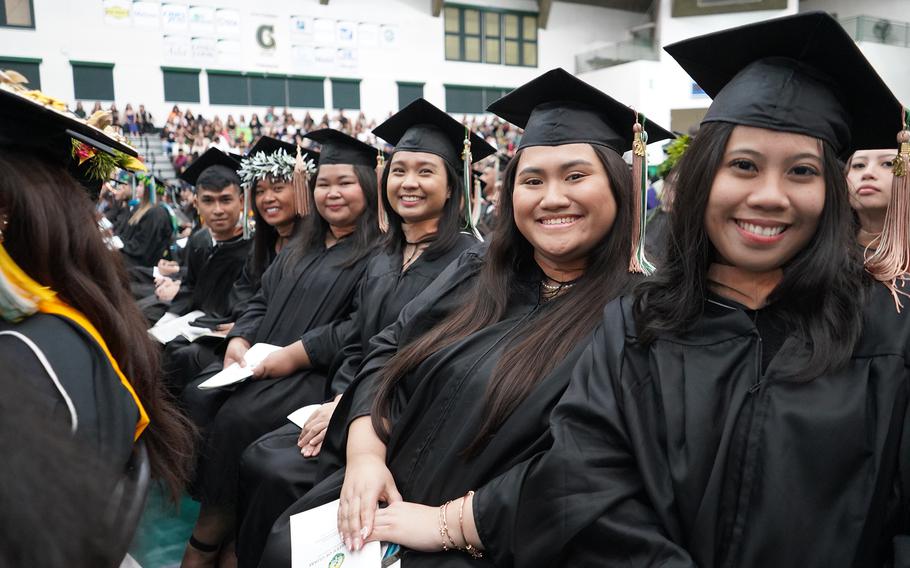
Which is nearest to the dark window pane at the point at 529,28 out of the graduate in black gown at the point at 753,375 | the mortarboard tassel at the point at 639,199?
the mortarboard tassel at the point at 639,199

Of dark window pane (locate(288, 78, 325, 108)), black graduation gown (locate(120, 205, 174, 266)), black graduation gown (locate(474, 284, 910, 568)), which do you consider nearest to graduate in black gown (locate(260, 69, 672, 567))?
black graduation gown (locate(474, 284, 910, 568))

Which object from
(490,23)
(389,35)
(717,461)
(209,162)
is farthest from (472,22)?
(717,461)

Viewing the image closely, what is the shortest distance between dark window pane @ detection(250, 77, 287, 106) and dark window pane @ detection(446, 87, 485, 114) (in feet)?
22.2

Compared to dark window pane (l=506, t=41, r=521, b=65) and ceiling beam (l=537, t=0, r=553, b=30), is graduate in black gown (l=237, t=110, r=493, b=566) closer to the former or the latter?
dark window pane (l=506, t=41, r=521, b=65)

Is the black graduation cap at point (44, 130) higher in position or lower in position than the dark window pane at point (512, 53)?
lower

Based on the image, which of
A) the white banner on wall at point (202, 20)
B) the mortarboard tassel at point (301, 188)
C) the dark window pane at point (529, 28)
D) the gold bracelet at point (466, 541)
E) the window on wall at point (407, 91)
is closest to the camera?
the gold bracelet at point (466, 541)

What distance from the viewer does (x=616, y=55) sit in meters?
25.2

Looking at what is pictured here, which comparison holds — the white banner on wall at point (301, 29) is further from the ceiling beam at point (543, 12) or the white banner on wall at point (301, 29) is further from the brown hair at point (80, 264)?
the brown hair at point (80, 264)

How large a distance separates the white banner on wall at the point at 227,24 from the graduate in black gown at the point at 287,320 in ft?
70.8

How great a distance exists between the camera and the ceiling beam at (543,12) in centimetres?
2772

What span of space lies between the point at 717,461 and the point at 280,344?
2902 mm

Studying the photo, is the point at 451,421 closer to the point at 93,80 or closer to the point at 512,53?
the point at 93,80

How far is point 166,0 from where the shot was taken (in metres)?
22.5

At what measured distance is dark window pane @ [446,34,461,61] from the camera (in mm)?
26969
